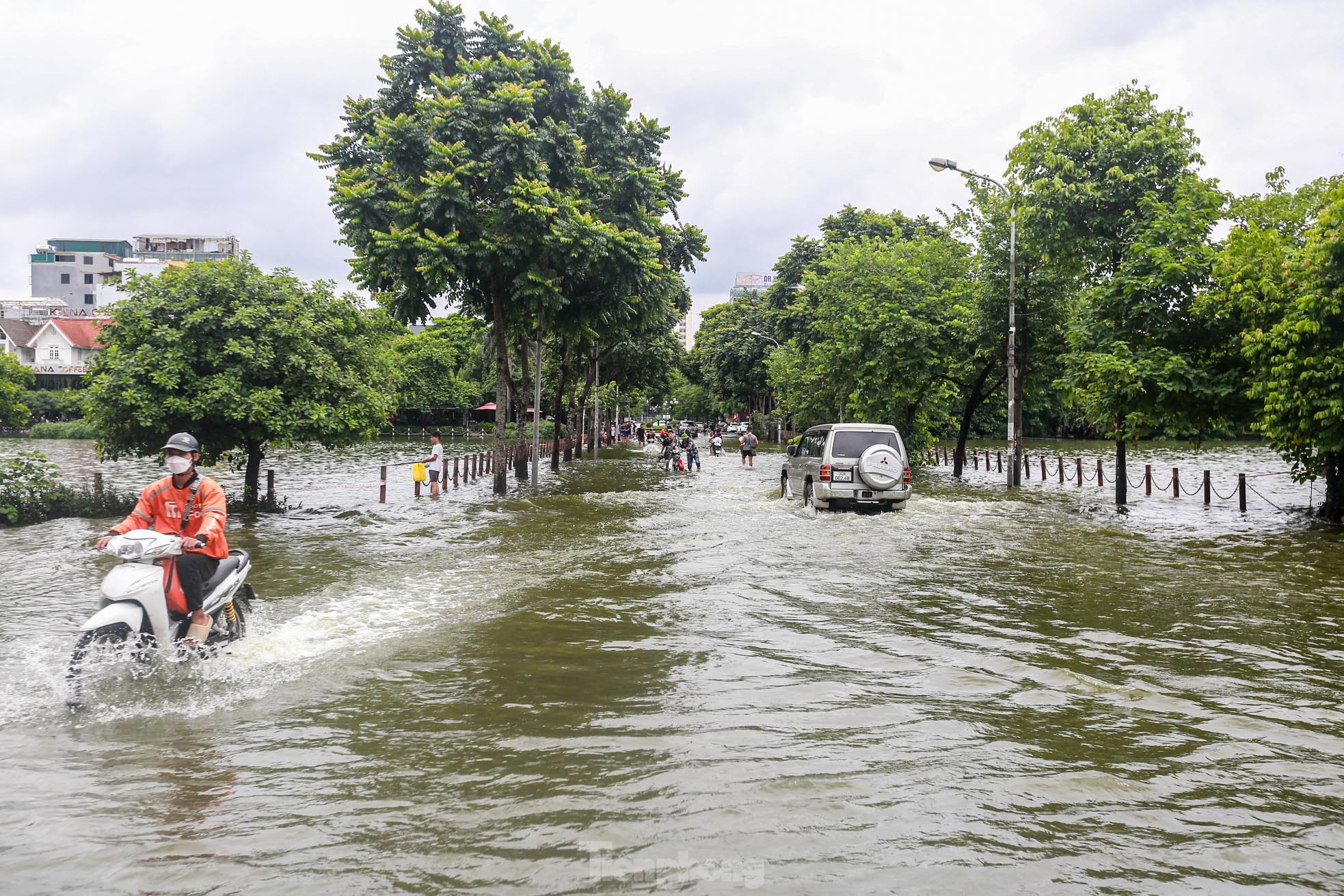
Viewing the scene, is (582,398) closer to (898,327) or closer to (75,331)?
(898,327)

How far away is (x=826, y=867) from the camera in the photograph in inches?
153

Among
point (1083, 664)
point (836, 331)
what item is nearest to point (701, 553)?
point (1083, 664)

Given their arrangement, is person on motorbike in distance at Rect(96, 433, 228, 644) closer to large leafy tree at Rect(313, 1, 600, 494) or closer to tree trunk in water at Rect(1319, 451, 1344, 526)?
large leafy tree at Rect(313, 1, 600, 494)

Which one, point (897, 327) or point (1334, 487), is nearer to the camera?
point (1334, 487)

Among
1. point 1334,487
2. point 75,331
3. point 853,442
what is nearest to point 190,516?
point 853,442

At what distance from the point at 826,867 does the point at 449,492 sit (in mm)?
22071

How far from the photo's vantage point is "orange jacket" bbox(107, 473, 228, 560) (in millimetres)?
6840

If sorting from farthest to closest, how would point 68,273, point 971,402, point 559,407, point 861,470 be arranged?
point 68,273 → point 559,407 → point 971,402 → point 861,470

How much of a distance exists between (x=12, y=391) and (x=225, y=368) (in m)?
61.6

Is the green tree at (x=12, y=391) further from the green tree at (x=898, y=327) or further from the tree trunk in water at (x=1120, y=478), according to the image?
the tree trunk in water at (x=1120, y=478)

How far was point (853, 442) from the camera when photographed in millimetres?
18125

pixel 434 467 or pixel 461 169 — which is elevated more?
pixel 461 169

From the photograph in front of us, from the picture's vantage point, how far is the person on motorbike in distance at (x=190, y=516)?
6.61 m

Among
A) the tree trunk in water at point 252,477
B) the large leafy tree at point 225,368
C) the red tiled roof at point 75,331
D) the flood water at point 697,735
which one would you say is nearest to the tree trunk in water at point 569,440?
the tree trunk in water at point 252,477
